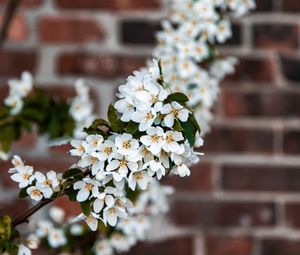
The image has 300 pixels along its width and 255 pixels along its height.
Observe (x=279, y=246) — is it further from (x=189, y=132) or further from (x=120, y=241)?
(x=189, y=132)

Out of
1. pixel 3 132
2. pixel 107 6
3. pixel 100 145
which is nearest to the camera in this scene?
pixel 100 145

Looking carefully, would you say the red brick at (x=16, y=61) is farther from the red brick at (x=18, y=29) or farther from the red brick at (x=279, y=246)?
the red brick at (x=279, y=246)

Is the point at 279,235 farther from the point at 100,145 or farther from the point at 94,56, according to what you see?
the point at 100,145

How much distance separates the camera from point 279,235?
147cm

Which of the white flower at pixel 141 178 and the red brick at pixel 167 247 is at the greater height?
the white flower at pixel 141 178

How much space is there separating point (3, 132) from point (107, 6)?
1.38 ft

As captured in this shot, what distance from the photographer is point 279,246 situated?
1473 millimetres

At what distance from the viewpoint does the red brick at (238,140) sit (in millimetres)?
1441

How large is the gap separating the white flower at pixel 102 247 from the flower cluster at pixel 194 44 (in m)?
0.28

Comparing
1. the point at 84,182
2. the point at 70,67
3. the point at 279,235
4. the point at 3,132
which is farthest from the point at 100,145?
the point at 279,235

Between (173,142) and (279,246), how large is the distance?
2.71 ft

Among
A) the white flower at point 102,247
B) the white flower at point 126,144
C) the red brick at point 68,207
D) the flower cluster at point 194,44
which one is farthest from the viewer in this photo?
the red brick at point 68,207

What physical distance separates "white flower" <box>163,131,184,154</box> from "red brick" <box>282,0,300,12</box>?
0.81 m

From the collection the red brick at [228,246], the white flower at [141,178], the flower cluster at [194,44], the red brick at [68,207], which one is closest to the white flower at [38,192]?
the white flower at [141,178]
